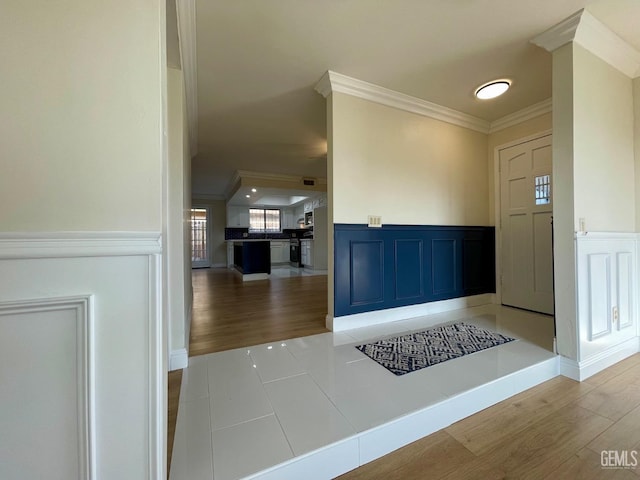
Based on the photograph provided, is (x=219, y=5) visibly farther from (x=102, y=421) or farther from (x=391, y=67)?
(x=102, y=421)

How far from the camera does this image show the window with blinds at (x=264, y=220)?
9141mm

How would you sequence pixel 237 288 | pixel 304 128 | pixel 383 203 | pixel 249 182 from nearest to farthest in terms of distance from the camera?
pixel 383 203 → pixel 304 128 → pixel 237 288 → pixel 249 182

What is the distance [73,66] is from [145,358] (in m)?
0.83

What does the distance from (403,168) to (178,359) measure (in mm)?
2754

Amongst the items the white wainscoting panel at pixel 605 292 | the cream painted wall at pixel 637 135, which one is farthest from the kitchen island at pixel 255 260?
the cream painted wall at pixel 637 135

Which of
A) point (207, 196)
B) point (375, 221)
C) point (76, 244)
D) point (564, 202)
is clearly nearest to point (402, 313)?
point (375, 221)

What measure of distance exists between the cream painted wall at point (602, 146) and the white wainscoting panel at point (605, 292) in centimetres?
14

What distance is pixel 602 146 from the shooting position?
196cm

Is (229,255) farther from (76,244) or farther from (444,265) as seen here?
(76,244)

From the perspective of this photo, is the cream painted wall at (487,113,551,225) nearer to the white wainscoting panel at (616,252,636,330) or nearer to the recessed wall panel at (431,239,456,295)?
the recessed wall panel at (431,239,456,295)

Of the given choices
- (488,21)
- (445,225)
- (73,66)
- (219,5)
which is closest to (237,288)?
(445,225)

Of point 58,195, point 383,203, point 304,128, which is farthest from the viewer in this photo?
point 304,128

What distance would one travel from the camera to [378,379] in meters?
1.60

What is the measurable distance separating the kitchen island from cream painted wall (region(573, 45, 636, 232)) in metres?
5.12
